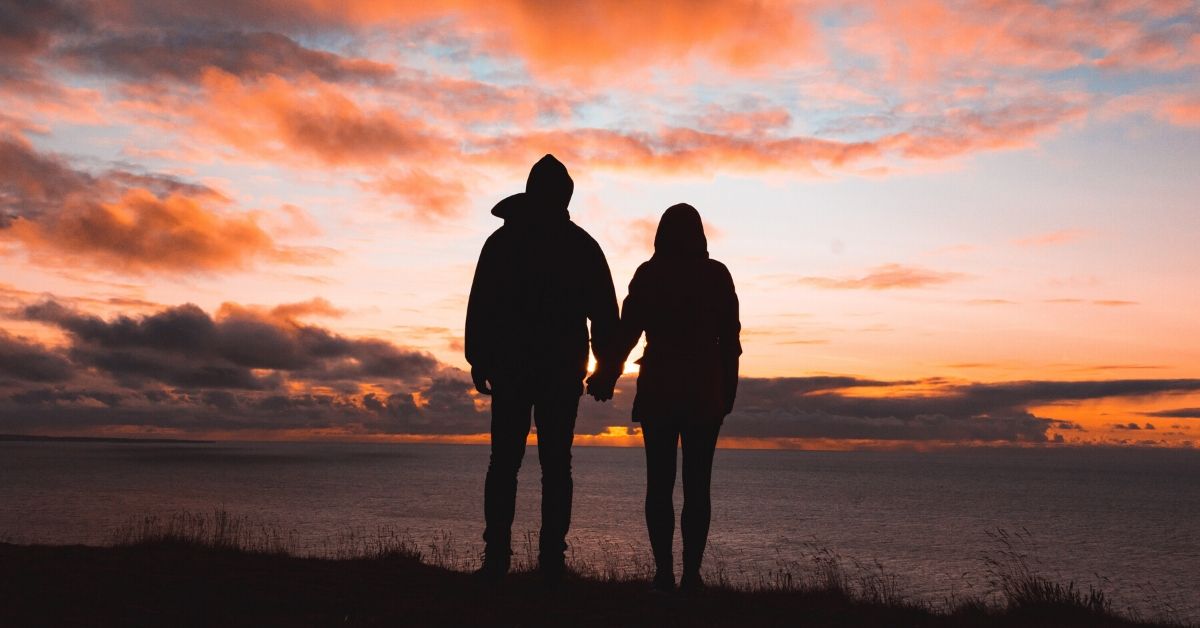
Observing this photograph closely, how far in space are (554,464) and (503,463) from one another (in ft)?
1.34

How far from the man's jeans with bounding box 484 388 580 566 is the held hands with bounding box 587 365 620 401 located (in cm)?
15

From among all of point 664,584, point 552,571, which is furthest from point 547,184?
point 664,584

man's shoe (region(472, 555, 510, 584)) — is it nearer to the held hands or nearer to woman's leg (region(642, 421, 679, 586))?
woman's leg (region(642, 421, 679, 586))

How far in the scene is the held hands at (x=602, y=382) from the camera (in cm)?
680

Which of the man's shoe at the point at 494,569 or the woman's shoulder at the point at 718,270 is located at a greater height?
the woman's shoulder at the point at 718,270

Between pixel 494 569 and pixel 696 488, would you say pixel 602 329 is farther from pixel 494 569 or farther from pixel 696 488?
pixel 494 569

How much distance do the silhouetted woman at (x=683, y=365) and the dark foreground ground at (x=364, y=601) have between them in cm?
62

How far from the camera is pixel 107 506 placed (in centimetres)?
6481

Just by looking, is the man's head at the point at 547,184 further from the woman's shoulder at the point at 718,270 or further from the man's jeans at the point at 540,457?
the man's jeans at the point at 540,457

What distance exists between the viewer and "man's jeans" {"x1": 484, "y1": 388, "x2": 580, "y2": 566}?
672 centimetres

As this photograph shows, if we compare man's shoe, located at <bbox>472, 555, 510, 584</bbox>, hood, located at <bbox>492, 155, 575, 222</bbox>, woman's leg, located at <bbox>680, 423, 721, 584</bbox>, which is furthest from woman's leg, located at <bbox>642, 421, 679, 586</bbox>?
hood, located at <bbox>492, 155, 575, 222</bbox>

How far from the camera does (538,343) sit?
671 centimetres

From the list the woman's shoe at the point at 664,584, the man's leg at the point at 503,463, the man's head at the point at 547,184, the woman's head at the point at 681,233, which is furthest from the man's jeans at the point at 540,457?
the man's head at the point at 547,184

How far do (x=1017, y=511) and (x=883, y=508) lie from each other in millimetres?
16823
